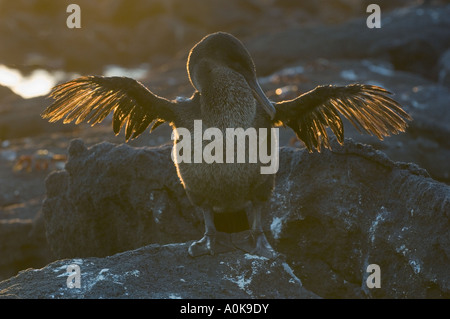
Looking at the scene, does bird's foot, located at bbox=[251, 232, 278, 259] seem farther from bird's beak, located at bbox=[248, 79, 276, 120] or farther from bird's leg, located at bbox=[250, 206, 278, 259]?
bird's beak, located at bbox=[248, 79, 276, 120]

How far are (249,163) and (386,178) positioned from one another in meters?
1.54

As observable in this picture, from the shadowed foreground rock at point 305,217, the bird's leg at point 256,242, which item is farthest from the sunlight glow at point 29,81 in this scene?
the bird's leg at point 256,242

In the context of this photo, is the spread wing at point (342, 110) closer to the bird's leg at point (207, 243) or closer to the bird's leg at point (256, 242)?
the bird's leg at point (256, 242)

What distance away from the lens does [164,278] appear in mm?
5398

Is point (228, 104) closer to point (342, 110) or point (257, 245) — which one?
point (342, 110)

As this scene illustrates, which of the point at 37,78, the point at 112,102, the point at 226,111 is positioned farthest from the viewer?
the point at 37,78

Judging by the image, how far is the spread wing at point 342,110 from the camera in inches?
227

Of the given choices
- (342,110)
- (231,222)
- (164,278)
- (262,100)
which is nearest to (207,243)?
(231,222)

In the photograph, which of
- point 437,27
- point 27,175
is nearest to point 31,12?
point 437,27

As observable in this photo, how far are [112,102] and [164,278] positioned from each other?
5.58ft

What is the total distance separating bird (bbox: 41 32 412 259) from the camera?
5695 millimetres

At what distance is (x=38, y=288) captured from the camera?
17.2ft

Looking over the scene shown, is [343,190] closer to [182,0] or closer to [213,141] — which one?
[213,141]

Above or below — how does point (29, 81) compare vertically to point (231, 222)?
above
